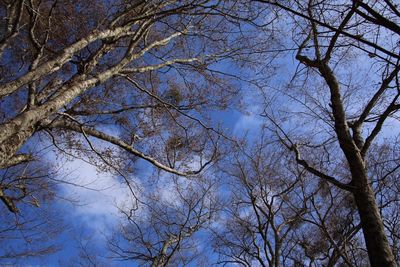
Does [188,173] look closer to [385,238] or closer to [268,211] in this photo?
[268,211]

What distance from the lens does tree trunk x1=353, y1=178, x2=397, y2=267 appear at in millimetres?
2510

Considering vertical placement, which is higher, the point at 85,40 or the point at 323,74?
the point at 85,40

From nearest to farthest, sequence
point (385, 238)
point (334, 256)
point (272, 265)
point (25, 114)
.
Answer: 1. point (385, 238)
2. point (25, 114)
3. point (334, 256)
4. point (272, 265)

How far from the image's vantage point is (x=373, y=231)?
2.67 metres

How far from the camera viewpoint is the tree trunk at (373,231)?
2.51 meters

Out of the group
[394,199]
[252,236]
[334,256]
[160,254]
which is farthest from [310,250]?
[160,254]

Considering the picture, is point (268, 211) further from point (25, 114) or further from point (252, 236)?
point (25, 114)

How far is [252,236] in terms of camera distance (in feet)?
36.0

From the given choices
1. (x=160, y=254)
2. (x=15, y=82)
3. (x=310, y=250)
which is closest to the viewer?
(x=15, y=82)

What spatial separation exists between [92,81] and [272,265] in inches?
281

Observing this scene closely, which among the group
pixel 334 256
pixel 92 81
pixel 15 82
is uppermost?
pixel 92 81

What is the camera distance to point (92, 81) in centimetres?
511

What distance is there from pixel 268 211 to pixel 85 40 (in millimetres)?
6911

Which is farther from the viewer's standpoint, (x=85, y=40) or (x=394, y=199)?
(x=394, y=199)
